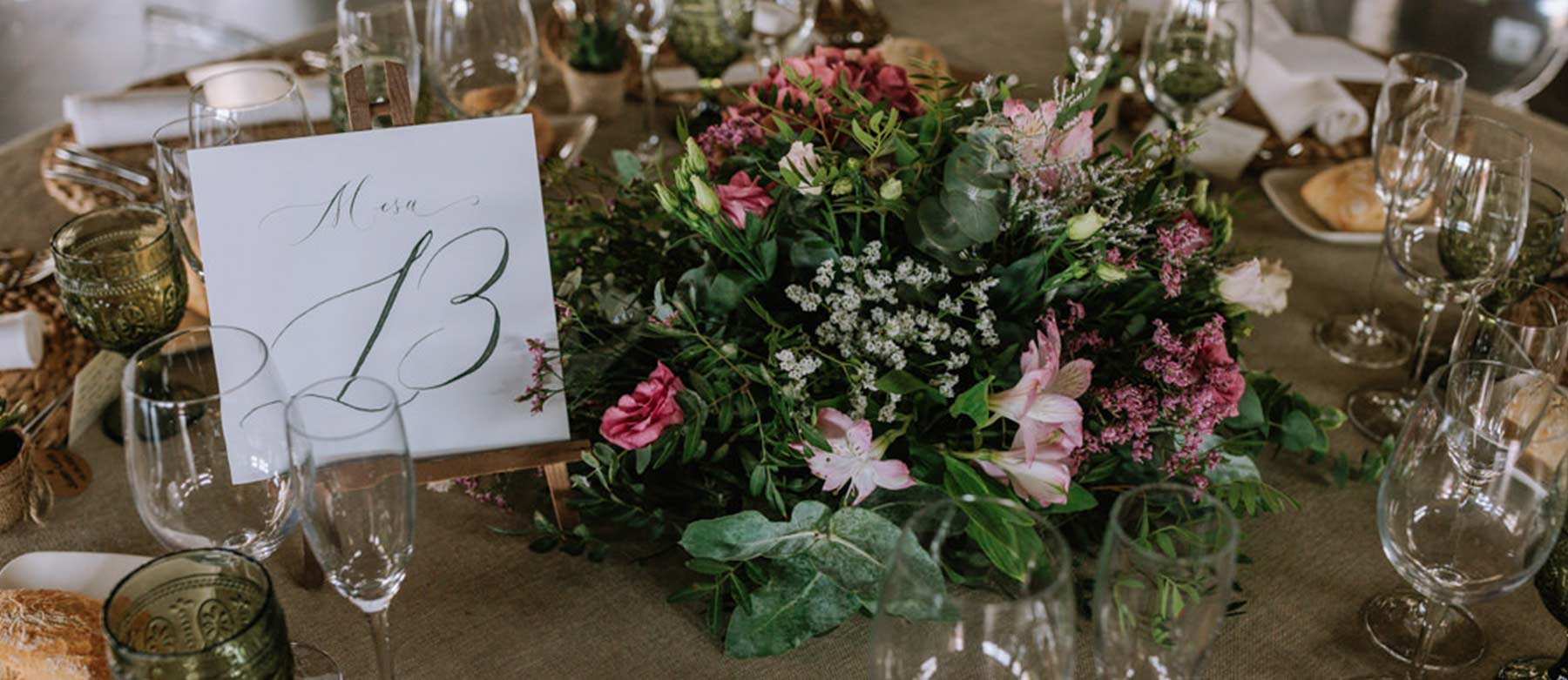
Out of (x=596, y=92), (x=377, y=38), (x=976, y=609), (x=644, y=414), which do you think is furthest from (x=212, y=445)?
(x=596, y=92)

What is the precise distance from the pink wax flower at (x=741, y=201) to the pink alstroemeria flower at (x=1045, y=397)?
0.24 meters

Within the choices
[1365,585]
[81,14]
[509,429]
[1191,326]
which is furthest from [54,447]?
[81,14]

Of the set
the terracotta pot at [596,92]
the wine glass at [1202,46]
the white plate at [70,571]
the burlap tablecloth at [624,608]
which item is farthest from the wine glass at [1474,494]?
the terracotta pot at [596,92]

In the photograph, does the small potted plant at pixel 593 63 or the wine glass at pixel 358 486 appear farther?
the small potted plant at pixel 593 63

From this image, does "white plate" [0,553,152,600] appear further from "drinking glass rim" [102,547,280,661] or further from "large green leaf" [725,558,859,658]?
"large green leaf" [725,558,859,658]

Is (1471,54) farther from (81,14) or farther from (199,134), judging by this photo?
(81,14)

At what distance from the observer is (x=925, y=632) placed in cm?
71

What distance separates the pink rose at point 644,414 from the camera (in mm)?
928

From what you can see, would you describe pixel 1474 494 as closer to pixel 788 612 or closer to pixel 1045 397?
pixel 1045 397

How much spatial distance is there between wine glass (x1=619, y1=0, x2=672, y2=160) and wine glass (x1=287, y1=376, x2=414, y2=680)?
0.84 metres

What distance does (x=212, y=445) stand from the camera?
35.3 inches

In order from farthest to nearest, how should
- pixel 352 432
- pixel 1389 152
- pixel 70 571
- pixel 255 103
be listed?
pixel 1389 152, pixel 255 103, pixel 70 571, pixel 352 432

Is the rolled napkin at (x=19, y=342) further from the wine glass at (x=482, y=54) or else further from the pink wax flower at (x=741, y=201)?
the pink wax flower at (x=741, y=201)

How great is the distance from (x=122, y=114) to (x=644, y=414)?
3.45ft
